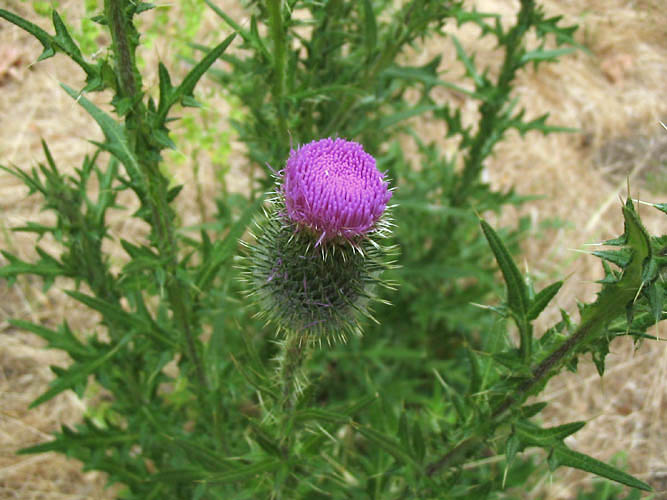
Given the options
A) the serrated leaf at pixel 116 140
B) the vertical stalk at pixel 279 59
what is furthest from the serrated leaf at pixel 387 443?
the vertical stalk at pixel 279 59

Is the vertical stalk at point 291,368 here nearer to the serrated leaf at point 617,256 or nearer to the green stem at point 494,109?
the serrated leaf at point 617,256

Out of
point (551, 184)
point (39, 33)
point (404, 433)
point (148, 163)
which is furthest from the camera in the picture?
point (551, 184)

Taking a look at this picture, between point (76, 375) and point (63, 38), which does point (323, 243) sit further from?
point (76, 375)

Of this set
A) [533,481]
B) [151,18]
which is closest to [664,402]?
[533,481]

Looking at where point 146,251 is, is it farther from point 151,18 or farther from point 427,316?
point 151,18

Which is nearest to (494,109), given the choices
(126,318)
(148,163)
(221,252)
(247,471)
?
(221,252)

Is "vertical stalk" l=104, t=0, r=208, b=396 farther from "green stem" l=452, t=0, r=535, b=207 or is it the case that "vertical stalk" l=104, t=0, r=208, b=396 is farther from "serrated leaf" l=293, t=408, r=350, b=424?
"green stem" l=452, t=0, r=535, b=207

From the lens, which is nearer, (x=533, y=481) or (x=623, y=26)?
(x=533, y=481)
